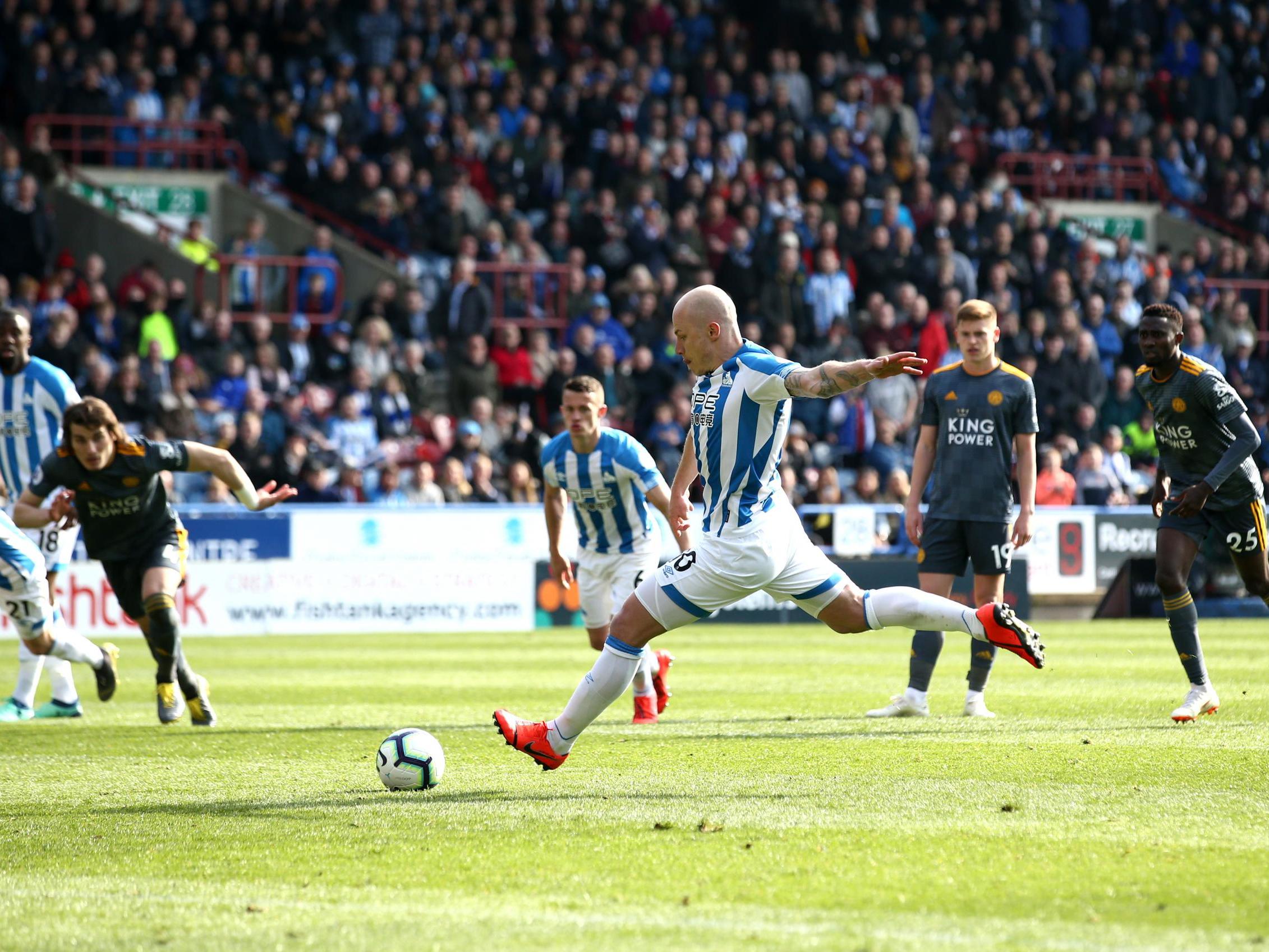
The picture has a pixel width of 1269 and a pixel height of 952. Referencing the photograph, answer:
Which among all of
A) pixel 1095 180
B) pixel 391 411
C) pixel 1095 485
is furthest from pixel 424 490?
pixel 1095 180

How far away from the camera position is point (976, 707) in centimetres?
962

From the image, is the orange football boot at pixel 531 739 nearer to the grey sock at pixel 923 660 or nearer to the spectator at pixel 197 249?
the grey sock at pixel 923 660

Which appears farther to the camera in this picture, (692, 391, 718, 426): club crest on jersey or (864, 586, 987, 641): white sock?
(864, 586, 987, 641): white sock

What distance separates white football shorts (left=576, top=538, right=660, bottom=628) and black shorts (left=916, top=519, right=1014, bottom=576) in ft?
5.31

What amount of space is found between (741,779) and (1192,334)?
20060mm

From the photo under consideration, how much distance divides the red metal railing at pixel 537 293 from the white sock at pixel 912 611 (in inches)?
647

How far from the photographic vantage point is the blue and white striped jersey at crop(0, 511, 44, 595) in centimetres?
930

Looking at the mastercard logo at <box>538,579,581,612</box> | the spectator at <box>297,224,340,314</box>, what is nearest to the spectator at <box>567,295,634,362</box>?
the spectator at <box>297,224,340,314</box>

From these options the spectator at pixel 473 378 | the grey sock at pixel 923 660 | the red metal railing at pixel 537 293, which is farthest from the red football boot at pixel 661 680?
the red metal railing at pixel 537 293

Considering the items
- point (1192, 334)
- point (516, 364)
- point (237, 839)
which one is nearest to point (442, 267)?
point (516, 364)

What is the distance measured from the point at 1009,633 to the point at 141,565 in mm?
5183

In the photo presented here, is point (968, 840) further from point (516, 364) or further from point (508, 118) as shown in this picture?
point (508, 118)

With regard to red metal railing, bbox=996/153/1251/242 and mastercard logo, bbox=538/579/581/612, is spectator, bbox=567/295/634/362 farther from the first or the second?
red metal railing, bbox=996/153/1251/242

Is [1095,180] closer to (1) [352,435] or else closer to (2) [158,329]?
(1) [352,435]
